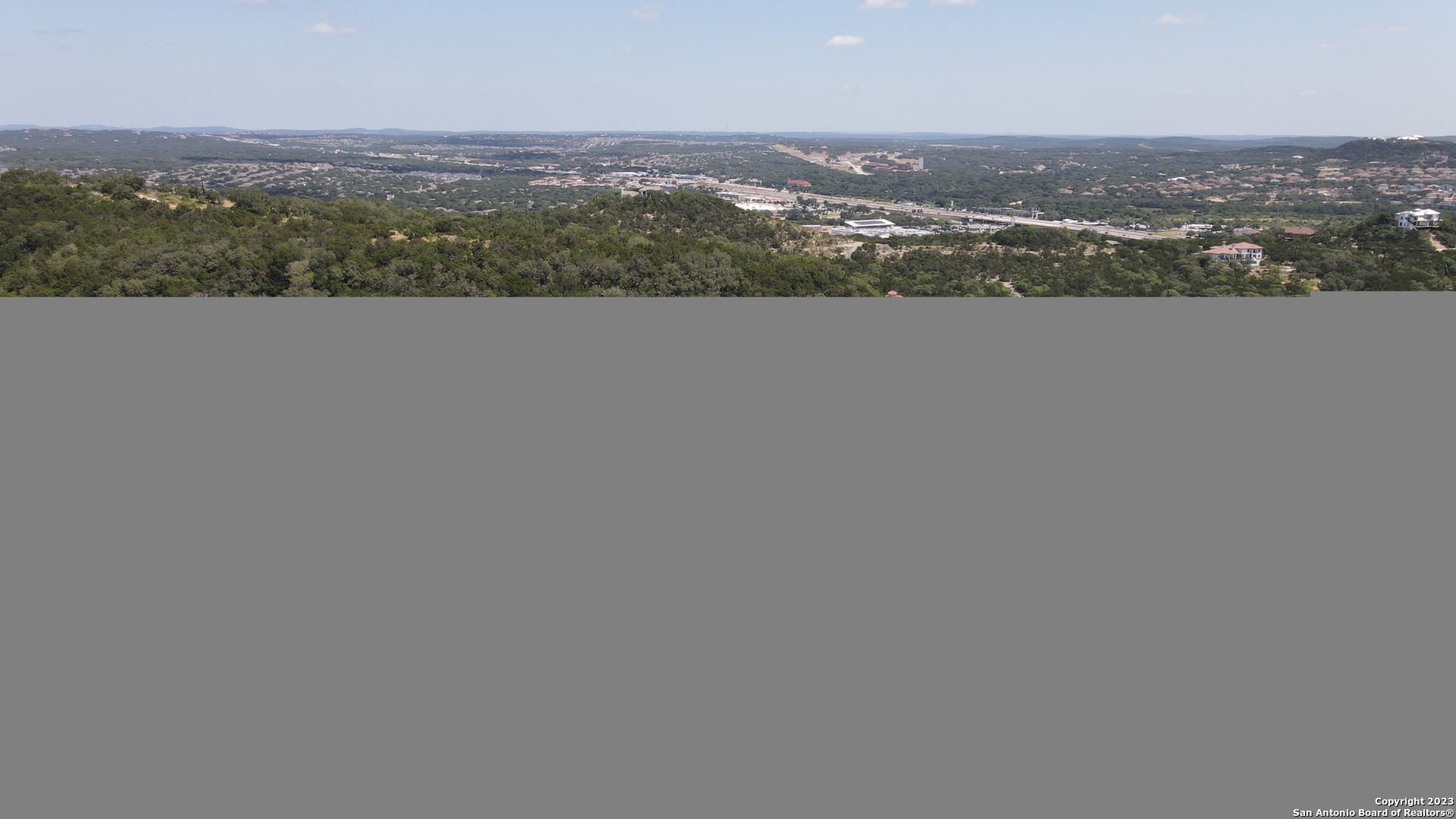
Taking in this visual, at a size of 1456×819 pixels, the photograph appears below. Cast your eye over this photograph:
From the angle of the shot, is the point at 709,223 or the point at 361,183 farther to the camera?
the point at 361,183

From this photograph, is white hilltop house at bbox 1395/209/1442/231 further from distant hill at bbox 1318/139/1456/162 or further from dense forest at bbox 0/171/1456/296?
distant hill at bbox 1318/139/1456/162

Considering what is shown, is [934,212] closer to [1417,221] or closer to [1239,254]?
[1417,221]

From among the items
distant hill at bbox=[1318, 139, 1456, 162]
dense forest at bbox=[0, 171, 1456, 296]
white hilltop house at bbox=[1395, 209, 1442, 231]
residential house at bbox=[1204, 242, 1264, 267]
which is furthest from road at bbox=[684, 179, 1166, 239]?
distant hill at bbox=[1318, 139, 1456, 162]

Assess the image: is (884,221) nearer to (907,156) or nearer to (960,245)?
(960,245)

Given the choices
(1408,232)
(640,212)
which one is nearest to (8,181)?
(640,212)

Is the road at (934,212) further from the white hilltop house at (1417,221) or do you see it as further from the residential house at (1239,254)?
the residential house at (1239,254)

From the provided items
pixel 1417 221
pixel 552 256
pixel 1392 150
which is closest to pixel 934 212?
pixel 1417 221

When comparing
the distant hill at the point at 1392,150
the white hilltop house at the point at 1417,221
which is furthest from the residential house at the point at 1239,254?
the distant hill at the point at 1392,150
